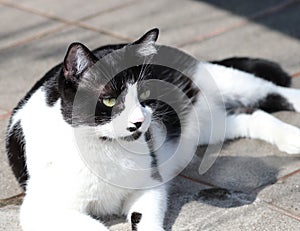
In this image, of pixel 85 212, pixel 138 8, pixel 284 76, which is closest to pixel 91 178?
pixel 85 212

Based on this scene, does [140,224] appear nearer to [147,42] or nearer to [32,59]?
[147,42]

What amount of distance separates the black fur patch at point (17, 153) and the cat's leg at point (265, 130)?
1.61 metres

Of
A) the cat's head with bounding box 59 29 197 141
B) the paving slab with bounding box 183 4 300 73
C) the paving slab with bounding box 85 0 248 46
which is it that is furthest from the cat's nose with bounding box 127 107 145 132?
the paving slab with bounding box 85 0 248 46

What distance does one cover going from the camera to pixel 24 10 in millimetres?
7750

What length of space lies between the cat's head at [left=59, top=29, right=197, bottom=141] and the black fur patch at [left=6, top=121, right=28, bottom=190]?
60 centimetres

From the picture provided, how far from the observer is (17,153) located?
456 centimetres

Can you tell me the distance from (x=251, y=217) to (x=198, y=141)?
113 centimetres

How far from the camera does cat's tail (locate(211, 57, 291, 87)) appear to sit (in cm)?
567

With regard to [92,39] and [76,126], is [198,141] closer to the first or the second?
[76,126]

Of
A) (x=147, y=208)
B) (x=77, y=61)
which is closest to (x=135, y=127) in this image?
(x=77, y=61)

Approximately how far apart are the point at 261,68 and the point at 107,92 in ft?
7.05

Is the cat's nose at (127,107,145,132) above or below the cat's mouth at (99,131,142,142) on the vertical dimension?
above

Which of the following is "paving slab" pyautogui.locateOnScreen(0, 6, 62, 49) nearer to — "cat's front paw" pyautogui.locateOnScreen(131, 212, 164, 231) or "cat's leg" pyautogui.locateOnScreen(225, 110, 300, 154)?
"cat's leg" pyautogui.locateOnScreen(225, 110, 300, 154)

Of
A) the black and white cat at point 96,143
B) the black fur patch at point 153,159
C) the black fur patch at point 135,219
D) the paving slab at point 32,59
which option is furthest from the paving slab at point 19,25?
the black fur patch at point 135,219
